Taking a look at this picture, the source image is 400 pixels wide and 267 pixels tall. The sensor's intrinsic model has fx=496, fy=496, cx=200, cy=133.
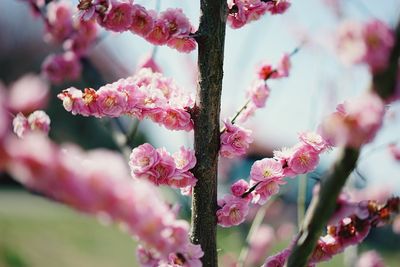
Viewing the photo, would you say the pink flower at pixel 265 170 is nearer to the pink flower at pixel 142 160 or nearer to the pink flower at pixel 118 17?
the pink flower at pixel 142 160

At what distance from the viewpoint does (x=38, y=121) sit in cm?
152

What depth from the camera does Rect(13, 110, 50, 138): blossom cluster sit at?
144cm

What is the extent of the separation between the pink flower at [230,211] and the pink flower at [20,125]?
614 millimetres

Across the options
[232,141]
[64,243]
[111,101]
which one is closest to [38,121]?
[111,101]

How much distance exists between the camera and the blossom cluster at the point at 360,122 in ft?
2.82

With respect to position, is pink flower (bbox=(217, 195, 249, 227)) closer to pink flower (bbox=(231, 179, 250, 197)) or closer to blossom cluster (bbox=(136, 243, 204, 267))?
pink flower (bbox=(231, 179, 250, 197))

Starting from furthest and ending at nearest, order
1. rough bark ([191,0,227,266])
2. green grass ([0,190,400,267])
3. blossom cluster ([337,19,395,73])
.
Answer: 1. green grass ([0,190,400,267])
2. rough bark ([191,0,227,266])
3. blossom cluster ([337,19,395,73])

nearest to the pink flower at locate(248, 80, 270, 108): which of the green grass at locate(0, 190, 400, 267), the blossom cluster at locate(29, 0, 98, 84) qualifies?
Result: the blossom cluster at locate(29, 0, 98, 84)

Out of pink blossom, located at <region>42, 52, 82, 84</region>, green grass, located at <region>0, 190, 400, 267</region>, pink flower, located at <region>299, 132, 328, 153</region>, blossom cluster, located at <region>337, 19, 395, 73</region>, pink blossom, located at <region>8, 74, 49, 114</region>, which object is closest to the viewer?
pink blossom, located at <region>8, 74, 49, 114</region>

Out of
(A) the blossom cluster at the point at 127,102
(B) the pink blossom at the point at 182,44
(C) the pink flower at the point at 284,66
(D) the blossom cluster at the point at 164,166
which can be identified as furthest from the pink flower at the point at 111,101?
(C) the pink flower at the point at 284,66

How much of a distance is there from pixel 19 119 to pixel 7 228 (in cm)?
694

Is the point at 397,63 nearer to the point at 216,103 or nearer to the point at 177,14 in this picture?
the point at 216,103

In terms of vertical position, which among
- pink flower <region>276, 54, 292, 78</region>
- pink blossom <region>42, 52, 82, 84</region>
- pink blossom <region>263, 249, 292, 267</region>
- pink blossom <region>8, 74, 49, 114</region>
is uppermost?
pink blossom <region>8, 74, 49, 114</region>

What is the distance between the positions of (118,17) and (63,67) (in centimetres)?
186
